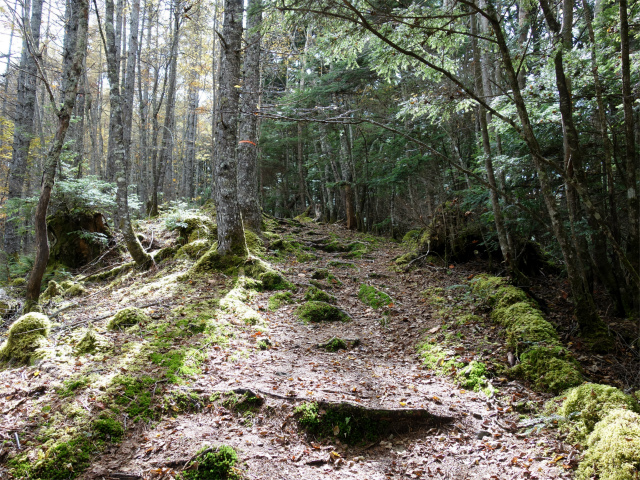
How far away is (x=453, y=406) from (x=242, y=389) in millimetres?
2255

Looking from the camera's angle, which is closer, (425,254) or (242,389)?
(242,389)

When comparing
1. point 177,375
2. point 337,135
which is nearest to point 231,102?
point 177,375

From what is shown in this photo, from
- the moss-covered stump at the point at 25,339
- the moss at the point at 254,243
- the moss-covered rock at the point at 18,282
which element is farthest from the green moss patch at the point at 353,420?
the moss-covered rock at the point at 18,282

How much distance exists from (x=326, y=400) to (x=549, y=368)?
8.43 ft

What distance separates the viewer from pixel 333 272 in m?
9.16

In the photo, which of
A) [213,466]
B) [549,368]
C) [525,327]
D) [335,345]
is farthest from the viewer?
[335,345]

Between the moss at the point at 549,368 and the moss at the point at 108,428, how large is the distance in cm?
426

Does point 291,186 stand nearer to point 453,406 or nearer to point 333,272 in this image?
point 333,272

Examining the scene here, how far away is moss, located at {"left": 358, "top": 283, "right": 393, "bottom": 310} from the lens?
23.4 ft

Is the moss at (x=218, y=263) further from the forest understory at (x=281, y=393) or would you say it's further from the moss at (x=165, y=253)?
the moss at (x=165, y=253)

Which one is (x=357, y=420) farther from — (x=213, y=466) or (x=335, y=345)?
(x=335, y=345)

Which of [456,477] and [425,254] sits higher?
[425,254]

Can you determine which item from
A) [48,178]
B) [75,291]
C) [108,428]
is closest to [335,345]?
[108,428]

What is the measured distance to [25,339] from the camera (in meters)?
4.32
